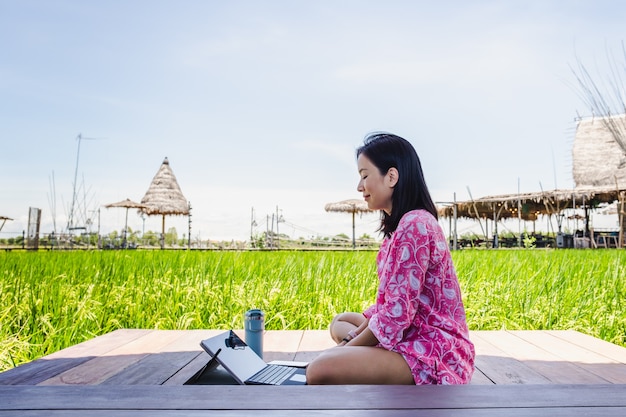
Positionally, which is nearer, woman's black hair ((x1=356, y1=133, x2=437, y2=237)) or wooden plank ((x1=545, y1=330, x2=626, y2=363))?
woman's black hair ((x1=356, y1=133, x2=437, y2=237))

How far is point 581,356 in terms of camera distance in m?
2.30

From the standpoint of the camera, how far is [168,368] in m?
2.04

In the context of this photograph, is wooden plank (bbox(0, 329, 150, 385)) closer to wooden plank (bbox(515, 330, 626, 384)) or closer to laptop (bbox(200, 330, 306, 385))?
laptop (bbox(200, 330, 306, 385))

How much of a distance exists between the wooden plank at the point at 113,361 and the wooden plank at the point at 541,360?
1643 mm

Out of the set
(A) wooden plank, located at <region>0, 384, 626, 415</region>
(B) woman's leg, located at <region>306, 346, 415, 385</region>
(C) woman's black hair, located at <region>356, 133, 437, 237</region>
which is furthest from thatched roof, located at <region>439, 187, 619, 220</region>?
(A) wooden plank, located at <region>0, 384, 626, 415</region>

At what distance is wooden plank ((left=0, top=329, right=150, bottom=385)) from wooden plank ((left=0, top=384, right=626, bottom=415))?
33.9 inches

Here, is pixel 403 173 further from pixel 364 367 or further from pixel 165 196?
pixel 165 196

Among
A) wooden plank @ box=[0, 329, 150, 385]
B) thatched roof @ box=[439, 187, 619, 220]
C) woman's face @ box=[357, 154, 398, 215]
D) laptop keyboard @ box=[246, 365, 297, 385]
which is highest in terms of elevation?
thatched roof @ box=[439, 187, 619, 220]

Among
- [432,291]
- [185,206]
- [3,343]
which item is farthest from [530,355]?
[185,206]

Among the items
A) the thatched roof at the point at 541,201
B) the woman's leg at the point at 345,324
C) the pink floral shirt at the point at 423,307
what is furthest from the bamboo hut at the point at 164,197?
the pink floral shirt at the point at 423,307

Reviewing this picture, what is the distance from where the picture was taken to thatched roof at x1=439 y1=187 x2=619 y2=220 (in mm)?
15211

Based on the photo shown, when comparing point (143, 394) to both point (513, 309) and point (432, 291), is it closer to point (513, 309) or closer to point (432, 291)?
point (432, 291)

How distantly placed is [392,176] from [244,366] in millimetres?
760

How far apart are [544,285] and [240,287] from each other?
2.36 meters
